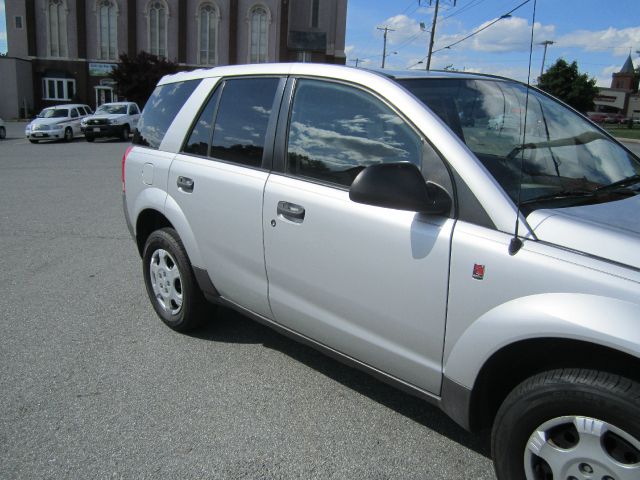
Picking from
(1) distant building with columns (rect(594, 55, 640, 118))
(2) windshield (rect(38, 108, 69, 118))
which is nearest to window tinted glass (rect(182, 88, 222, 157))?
(2) windshield (rect(38, 108, 69, 118))

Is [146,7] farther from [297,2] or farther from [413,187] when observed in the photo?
[413,187]

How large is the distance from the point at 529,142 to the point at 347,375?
1798mm

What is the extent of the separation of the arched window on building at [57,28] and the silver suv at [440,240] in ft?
188

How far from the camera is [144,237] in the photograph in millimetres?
4719

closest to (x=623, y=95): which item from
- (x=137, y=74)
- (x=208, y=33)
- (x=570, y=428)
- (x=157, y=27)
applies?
(x=208, y=33)

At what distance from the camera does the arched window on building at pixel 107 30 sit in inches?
2112

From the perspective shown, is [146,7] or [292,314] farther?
[146,7]

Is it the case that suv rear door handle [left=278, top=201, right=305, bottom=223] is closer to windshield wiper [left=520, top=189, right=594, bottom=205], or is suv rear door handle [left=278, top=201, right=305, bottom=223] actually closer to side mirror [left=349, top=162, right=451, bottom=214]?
side mirror [left=349, top=162, right=451, bottom=214]

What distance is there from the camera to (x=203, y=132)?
3.98 m

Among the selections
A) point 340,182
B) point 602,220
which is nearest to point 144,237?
point 340,182

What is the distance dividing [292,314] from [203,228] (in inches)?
37.7

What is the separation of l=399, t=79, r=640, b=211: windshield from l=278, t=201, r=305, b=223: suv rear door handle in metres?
0.84

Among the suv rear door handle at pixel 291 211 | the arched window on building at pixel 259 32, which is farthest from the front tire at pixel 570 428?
the arched window on building at pixel 259 32

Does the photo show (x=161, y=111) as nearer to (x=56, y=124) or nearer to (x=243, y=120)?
(x=243, y=120)
